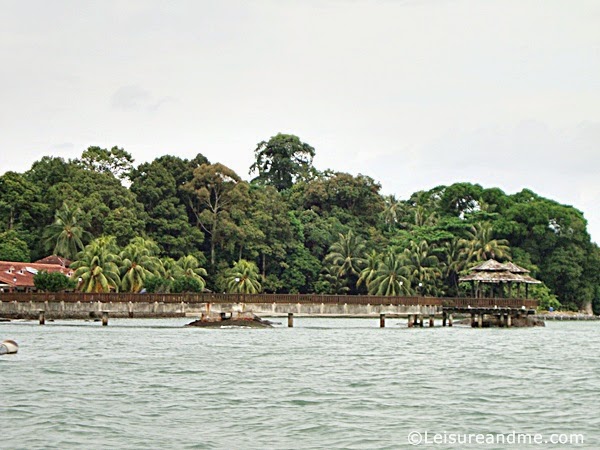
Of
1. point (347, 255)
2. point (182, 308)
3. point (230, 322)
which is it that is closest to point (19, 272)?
point (182, 308)

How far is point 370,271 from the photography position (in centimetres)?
10612

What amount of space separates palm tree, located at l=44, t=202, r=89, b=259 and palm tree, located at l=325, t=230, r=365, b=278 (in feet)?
87.5

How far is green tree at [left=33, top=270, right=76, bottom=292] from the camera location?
8181 cm

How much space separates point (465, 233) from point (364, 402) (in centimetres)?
8310

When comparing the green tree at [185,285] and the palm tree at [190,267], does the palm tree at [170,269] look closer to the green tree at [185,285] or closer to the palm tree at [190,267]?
the palm tree at [190,267]

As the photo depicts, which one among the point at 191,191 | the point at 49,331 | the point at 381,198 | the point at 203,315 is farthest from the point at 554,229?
the point at 49,331

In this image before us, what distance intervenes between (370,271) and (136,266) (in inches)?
1061

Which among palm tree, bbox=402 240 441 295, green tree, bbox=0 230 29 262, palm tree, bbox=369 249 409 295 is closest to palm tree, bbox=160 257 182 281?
green tree, bbox=0 230 29 262

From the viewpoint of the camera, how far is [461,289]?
107 meters

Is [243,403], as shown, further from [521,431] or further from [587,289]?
[587,289]

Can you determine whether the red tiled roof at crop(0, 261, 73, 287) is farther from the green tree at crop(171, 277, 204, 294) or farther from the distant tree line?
the green tree at crop(171, 277, 204, 294)

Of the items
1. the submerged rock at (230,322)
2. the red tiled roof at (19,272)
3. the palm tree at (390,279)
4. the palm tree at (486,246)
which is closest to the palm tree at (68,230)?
the red tiled roof at (19,272)

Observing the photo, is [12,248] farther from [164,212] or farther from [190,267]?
[190,267]

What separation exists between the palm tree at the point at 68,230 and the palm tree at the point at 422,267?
31.8m
